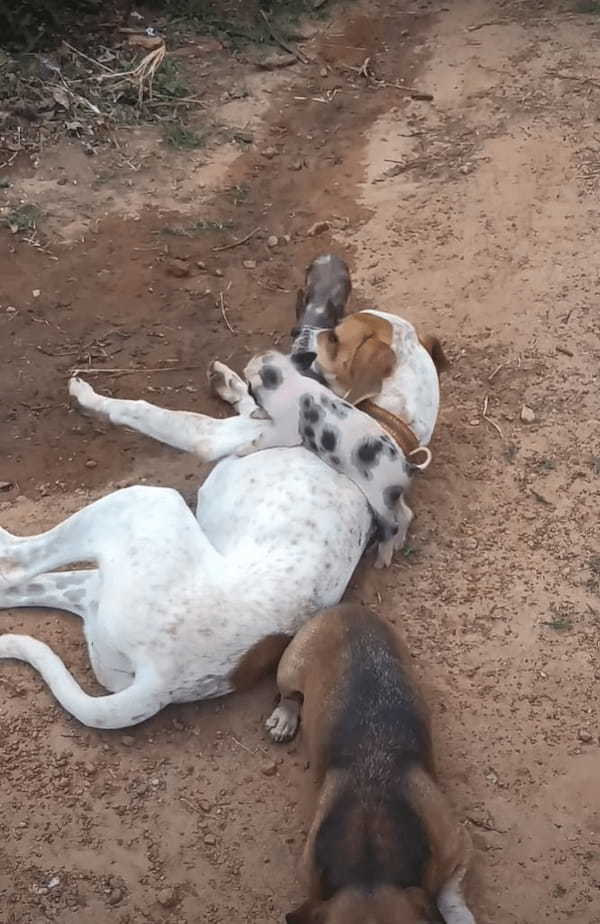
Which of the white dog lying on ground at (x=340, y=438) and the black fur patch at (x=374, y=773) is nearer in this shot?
the black fur patch at (x=374, y=773)

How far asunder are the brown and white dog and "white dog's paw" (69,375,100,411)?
2.18 meters

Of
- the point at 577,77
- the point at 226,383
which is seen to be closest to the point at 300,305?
the point at 226,383

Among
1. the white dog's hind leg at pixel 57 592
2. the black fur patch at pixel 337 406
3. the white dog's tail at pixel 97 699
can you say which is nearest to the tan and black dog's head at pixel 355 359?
the black fur patch at pixel 337 406

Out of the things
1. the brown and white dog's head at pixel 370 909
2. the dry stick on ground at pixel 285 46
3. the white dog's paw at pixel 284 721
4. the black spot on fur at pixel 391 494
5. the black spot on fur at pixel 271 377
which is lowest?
the white dog's paw at pixel 284 721

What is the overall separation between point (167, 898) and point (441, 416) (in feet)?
10.7

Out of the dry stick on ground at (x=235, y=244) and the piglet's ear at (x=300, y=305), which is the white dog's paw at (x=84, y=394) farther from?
the dry stick on ground at (x=235, y=244)

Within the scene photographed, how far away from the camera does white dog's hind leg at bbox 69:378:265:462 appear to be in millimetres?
5918

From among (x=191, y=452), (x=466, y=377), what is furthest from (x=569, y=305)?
(x=191, y=452)

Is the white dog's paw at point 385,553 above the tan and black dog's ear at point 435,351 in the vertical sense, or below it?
below

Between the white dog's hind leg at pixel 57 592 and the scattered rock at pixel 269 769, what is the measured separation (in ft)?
3.72

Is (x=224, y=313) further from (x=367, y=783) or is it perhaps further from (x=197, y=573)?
(x=367, y=783)

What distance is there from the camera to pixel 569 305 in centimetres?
725

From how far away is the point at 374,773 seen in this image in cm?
428

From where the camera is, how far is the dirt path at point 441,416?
4699mm
